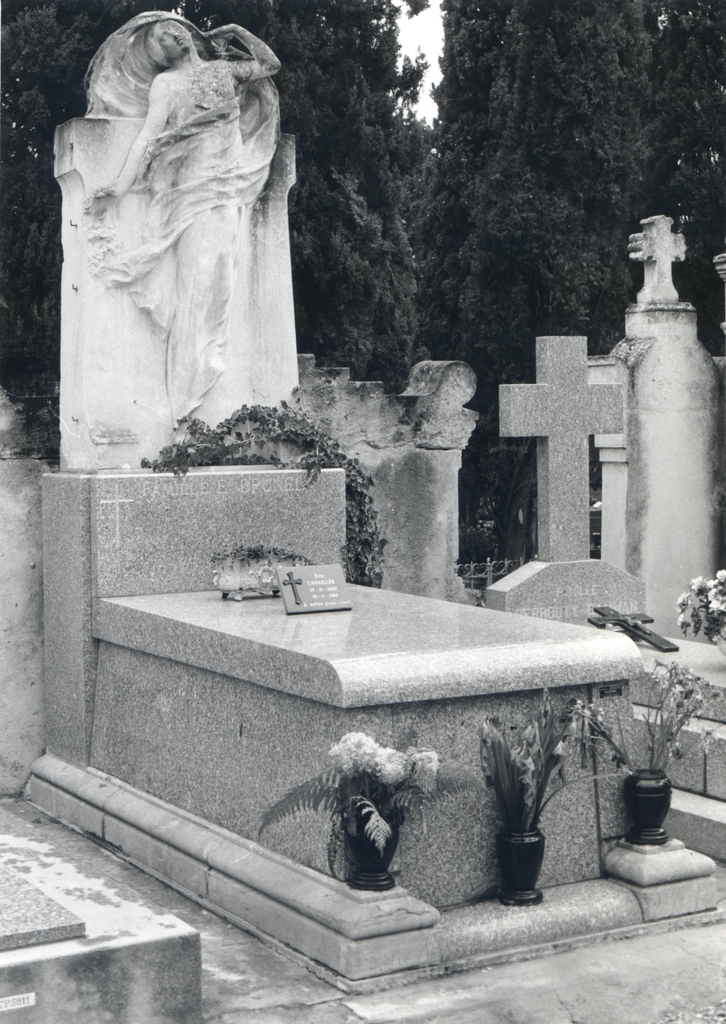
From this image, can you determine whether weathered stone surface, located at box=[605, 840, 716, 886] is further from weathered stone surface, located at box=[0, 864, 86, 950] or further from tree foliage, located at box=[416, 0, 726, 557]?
tree foliage, located at box=[416, 0, 726, 557]

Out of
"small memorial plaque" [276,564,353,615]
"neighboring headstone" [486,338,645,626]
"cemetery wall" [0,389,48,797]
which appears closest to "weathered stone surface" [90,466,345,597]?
"small memorial plaque" [276,564,353,615]

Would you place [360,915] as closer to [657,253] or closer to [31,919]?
[31,919]

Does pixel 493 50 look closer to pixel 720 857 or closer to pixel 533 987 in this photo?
pixel 720 857

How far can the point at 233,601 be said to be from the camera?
20.1 feet

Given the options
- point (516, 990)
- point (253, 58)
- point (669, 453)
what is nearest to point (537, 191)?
point (669, 453)

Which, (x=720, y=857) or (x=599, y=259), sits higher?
(x=599, y=259)

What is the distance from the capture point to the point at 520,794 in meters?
4.66

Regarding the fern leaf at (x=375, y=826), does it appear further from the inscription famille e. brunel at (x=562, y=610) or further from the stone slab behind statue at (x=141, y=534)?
the inscription famille e. brunel at (x=562, y=610)

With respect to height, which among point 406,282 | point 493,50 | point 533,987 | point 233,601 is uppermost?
point 493,50

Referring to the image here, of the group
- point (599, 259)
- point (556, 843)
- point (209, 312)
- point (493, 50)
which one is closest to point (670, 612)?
point (209, 312)

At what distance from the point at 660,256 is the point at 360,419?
2.71 metres

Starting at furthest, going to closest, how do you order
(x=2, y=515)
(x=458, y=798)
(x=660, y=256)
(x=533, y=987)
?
(x=660, y=256), (x=2, y=515), (x=458, y=798), (x=533, y=987)

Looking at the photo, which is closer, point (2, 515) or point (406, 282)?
point (2, 515)

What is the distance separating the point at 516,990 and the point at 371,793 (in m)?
0.73
